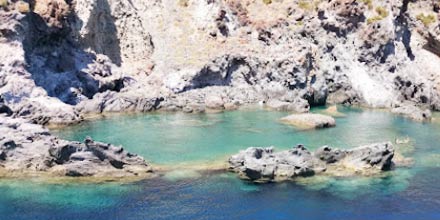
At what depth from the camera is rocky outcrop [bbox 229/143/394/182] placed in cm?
4581

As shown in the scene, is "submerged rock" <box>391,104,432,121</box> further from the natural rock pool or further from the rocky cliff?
the natural rock pool

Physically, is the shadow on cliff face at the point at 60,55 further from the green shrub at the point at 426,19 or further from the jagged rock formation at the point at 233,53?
the green shrub at the point at 426,19

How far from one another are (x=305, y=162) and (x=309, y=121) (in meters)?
20.6

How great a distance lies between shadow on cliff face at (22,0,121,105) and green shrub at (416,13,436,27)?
49.1 meters

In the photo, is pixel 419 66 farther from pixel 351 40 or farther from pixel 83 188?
pixel 83 188

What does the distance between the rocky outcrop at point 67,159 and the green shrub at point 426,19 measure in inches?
2377

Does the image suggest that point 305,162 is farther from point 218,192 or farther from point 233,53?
point 233,53

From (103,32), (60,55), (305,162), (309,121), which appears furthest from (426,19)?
(305,162)

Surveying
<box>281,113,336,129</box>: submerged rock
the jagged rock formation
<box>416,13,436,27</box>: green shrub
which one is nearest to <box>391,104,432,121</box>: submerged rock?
the jagged rock formation

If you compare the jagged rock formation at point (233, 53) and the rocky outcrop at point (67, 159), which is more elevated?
the jagged rock formation at point (233, 53)

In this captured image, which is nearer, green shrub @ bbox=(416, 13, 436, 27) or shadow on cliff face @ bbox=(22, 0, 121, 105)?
shadow on cliff face @ bbox=(22, 0, 121, 105)

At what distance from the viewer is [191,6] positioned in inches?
3610

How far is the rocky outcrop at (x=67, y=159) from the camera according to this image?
151ft

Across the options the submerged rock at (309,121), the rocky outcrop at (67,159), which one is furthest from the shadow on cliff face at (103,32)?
the rocky outcrop at (67,159)
